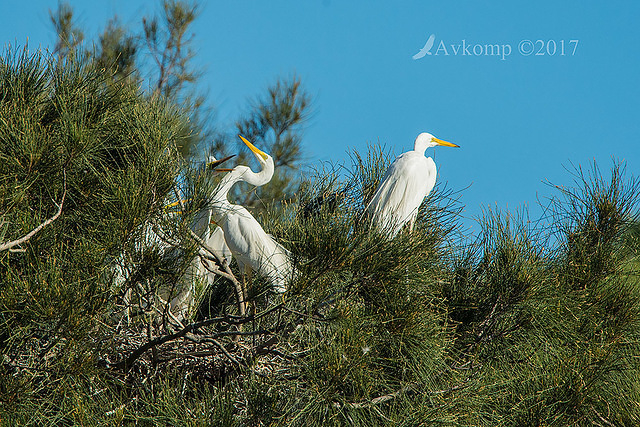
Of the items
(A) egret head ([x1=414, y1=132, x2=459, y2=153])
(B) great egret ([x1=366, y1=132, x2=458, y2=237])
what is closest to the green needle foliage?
(B) great egret ([x1=366, y1=132, x2=458, y2=237])

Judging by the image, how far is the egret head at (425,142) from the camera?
3295 mm

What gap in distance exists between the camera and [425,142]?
3.33 metres

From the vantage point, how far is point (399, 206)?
279 cm

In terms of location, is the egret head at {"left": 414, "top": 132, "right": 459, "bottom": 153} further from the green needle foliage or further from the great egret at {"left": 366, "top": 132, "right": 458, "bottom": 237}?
the green needle foliage

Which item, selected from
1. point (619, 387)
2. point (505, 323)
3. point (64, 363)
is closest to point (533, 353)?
point (505, 323)

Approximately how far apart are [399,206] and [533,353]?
0.74 meters

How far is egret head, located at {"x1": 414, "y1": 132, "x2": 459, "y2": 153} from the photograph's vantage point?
3.29m

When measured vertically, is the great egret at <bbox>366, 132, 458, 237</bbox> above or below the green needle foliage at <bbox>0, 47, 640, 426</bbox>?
above

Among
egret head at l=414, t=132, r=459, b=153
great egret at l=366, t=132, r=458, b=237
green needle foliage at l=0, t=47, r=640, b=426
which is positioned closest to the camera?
green needle foliage at l=0, t=47, r=640, b=426

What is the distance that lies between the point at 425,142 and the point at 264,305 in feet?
3.98

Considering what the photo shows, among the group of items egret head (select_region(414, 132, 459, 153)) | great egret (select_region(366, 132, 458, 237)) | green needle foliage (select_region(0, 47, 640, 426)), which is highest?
egret head (select_region(414, 132, 459, 153))

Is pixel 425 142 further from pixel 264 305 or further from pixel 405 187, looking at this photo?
pixel 264 305

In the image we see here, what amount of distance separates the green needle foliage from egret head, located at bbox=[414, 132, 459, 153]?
0.85 meters

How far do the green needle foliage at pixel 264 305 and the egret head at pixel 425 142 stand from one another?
852 millimetres
